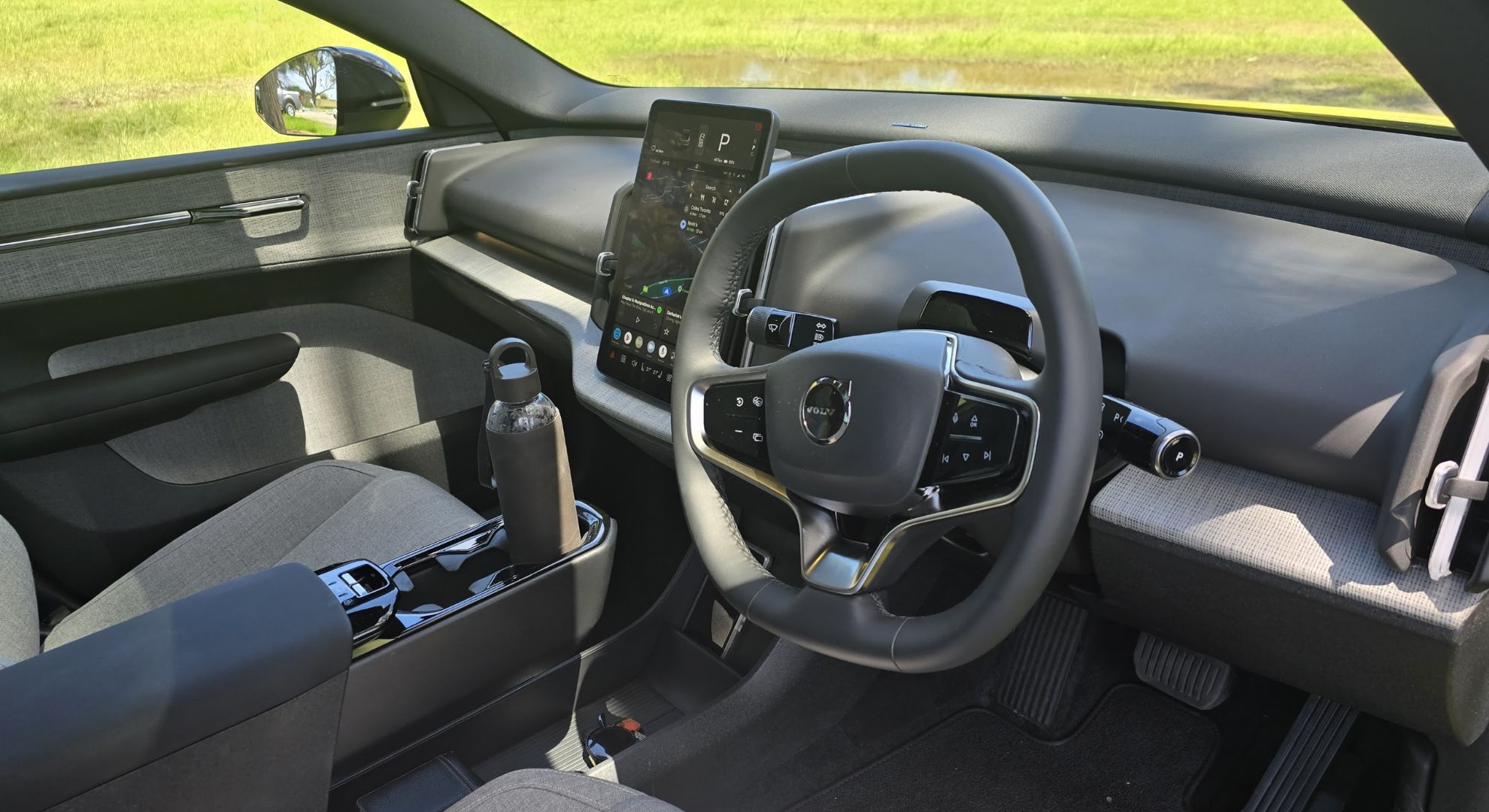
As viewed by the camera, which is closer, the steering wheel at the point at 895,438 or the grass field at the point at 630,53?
the steering wheel at the point at 895,438

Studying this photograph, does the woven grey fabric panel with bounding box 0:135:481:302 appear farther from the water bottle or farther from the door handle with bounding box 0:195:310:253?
the water bottle

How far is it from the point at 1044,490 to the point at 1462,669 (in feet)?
1.49

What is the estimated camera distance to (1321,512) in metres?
0.98

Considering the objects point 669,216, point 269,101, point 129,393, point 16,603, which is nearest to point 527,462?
point 669,216

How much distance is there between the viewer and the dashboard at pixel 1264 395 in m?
0.92

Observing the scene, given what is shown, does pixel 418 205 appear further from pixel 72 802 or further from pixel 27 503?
pixel 72 802

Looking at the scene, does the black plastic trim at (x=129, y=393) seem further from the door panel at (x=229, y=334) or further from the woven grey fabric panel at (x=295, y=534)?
the woven grey fabric panel at (x=295, y=534)

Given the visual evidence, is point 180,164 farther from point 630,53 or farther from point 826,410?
point 826,410

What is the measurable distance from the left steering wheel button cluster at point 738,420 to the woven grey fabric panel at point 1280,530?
34 cm

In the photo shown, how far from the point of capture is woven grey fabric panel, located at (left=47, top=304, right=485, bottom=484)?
2029mm

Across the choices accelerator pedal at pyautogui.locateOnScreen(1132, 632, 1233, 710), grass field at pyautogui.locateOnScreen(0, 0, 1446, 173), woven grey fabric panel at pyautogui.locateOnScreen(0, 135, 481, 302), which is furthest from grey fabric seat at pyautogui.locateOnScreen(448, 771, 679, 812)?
woven grey fabric panel at pyautogui.locateOnScreen(0, 135, 481, 302)

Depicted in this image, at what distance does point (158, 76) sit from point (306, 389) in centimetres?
67

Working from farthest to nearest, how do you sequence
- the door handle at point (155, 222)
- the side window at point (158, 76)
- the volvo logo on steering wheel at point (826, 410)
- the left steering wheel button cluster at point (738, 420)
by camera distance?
the side window at point (158, 76), the door handle at point (155, 222), the left steering wheel button cluster at point (738, 420), the volvo logo on steering wheel at point (826, 410)

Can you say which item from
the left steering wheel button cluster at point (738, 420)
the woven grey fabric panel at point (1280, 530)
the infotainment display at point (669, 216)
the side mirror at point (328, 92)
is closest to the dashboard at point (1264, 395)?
the woven grey fabric panel at point (1280, 530)
